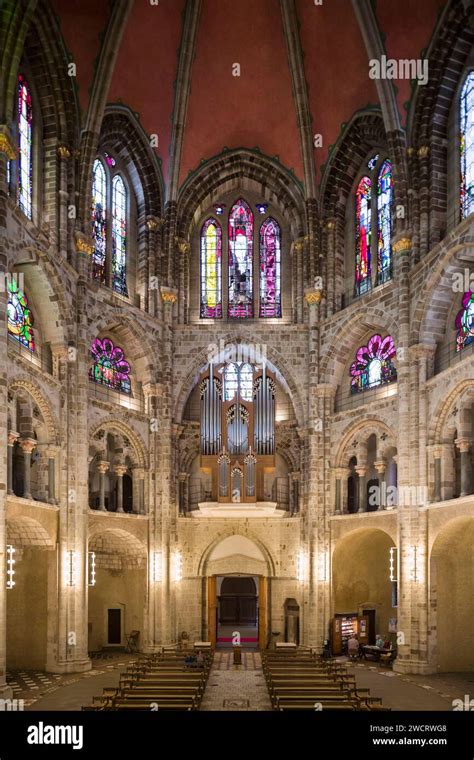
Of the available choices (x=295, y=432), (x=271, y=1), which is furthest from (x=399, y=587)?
(x=271, y=1)

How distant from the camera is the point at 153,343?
36156 mm

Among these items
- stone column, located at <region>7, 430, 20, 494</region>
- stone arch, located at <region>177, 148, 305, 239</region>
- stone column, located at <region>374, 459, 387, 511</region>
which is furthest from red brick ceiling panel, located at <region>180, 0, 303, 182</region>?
stone column, located at <region>7, 430, 20, 494</region>

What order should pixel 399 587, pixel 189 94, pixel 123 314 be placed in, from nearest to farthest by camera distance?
pixel 399 587 → pixel 123 314 → pixel 189 94

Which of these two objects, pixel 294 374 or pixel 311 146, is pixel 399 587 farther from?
pixel 311 146

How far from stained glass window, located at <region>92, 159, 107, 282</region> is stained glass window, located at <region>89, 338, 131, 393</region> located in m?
2.76

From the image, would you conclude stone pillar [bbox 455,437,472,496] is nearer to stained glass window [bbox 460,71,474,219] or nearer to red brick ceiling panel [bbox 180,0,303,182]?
stained glass window [bbox 460,71,474,219]

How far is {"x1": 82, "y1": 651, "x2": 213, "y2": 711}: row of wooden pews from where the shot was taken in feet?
63.3

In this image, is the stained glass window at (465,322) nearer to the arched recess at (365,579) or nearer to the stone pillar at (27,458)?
the arched recess at (365,579)

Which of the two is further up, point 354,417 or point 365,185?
point 365,185

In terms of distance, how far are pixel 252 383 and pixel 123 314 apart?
731cm

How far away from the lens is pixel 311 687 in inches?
862

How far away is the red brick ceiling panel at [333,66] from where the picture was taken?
32906mm

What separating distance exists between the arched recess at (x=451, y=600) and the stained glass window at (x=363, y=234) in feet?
37.7

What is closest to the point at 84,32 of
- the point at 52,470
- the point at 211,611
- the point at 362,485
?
the point at 52,470
